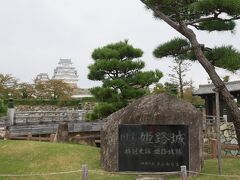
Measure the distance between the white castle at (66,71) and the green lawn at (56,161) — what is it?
71.8 metres

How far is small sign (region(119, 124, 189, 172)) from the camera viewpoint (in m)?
10.8

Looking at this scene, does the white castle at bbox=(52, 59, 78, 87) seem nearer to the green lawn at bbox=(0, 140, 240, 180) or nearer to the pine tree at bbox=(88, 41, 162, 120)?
the pine tree at bbox=(88, 41, 162, 120)

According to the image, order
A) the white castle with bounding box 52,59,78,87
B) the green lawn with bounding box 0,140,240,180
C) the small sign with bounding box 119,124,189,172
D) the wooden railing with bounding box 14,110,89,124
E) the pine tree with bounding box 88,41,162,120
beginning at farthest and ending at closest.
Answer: the white castle with bounding box 52,59,78,87
the wooden railing with bounding box 14,110,89,124
the pine tree with bounding box 88,41,162,120
the green lawn with bounding box 0,140,240,180
the small sign with bounding box 119,124,189,172

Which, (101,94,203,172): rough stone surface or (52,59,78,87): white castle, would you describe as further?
(52,59,78,87): white castle

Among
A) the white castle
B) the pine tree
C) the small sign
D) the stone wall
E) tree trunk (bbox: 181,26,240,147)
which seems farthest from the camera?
the white castle

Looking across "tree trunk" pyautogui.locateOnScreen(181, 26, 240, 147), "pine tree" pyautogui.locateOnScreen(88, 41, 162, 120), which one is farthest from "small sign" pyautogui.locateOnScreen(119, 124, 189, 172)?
"pine tree" pyautogui.locateOnScreen(88, 41, 162, 120)

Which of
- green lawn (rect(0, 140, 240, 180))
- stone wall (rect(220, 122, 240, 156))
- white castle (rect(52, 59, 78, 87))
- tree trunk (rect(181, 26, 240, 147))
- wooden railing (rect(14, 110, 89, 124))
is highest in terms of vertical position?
white castle (rect(52, 59, 78, 87))

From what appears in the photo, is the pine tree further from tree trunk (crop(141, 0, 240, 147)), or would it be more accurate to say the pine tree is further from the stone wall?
tree trunk (crop(141, 0, 240, 147))

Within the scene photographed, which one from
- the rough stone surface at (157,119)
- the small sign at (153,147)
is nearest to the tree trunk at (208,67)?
the rough stone surface at (157,119)

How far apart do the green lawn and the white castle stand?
71803mm

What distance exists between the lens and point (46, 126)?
23.8m

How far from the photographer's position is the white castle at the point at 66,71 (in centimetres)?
8590

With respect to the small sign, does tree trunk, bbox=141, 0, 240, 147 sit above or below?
above

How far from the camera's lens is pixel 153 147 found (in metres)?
10.9
